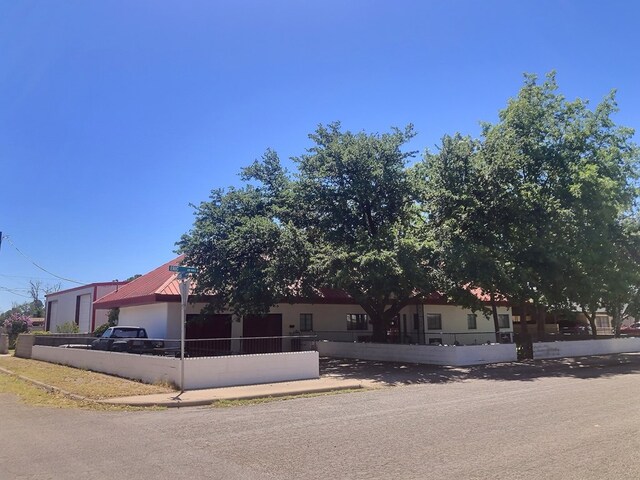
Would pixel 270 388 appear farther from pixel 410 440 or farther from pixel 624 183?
pixel 624 183

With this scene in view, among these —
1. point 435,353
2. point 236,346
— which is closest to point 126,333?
point 236,346

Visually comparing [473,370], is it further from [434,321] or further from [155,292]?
[434,321]

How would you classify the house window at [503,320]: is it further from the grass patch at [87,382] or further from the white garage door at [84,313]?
the white garage door at [84,313]

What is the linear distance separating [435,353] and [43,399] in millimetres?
15758

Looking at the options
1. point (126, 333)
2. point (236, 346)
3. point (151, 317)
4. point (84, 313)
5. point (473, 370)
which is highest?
point (84, 313)

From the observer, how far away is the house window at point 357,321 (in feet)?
110

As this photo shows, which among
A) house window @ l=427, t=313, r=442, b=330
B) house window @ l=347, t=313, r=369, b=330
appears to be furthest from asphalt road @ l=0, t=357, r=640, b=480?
house window @ l=427, t=313, r=442, b=330

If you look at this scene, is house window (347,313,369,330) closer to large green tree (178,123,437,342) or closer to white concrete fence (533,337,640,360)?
large green tree (178,123,437,342)

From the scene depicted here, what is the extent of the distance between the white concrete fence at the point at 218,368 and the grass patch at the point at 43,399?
2.86 meters

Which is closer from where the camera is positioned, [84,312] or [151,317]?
[151,317]

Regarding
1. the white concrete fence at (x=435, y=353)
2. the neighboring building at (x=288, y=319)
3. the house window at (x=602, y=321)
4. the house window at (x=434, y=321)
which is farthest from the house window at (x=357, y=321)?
the house window at (x=602, y=321)

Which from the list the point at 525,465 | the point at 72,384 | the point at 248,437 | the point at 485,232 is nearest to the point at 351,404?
the point at 248,437

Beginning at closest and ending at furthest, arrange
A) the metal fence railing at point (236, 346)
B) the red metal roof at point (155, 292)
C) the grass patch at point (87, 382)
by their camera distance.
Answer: the grass patch at point (87, 382) → the metal fence railing at point (236, 346) → the red metal roof at point (155, 292)

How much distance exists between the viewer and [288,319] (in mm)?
30953
